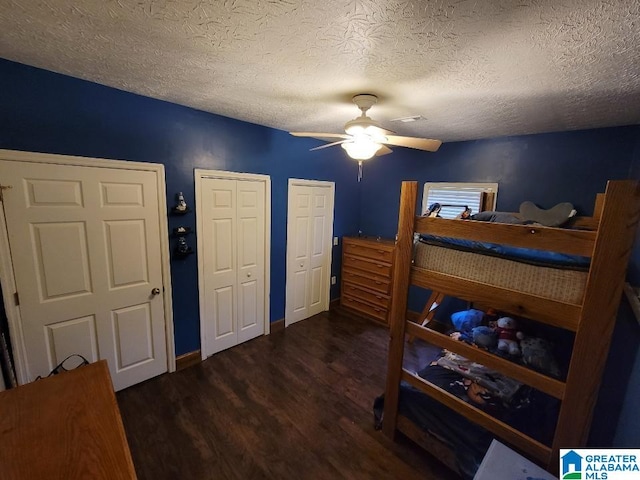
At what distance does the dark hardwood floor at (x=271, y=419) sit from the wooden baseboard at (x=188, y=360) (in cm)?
6

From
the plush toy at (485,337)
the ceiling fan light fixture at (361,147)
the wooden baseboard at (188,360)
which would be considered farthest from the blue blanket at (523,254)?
the wooden baseboard at (188,360)

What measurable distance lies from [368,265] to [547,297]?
2.47 m

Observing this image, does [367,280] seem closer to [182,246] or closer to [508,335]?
[508,335]

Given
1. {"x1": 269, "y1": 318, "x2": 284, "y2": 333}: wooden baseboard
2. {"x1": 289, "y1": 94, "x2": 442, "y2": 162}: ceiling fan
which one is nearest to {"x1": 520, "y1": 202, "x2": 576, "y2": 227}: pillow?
{"x1": 289, "y1": 94, "x2": 442, "y2": 162}: ceiling fan

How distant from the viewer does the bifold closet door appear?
106 inches

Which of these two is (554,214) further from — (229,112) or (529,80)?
(229,112)

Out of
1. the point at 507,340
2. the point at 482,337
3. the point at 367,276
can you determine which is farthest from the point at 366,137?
the point at 367,276

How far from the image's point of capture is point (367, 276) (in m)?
3.78

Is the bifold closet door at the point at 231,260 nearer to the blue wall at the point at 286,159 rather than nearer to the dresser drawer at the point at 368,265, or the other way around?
the blue wall at the point at 286,159

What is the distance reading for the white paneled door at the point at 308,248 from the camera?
11.3 ft

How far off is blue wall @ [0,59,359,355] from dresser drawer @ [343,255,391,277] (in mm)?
1030

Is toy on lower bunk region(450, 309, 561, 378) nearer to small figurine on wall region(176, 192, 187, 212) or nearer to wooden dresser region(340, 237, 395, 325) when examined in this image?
wooden dresser region(340, 237, 395, 325)

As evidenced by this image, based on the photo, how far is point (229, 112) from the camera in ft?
8.10

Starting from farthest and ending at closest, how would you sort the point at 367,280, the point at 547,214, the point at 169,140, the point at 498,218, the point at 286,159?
1. the point at 367,280
2. the point at 286,159
3. the point at 547,214
4. the point at 169,140
5. the point at 498,218
